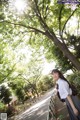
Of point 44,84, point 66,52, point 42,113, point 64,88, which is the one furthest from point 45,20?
point 44,84

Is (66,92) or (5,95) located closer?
(66,92)

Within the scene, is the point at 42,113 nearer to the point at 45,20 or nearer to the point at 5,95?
the point at 45,20

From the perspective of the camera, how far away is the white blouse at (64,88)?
470 cm

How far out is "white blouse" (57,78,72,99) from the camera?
470cm

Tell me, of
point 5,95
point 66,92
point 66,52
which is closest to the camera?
point 66,92

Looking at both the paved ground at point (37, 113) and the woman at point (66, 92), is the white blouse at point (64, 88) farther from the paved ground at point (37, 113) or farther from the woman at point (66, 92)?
the paved ground at point (37, 113)

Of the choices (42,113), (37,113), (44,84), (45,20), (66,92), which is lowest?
(66,92)

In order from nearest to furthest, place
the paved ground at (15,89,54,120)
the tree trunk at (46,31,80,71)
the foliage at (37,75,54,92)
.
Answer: the tree trunk at (46,31,80,71), the paved ground at (15,89,54,120), the foliage at (37,75,54,92)

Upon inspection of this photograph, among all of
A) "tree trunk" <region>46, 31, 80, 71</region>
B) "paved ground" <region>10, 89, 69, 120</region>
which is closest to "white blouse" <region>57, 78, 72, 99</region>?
"paved ground" <region>10, 89, 69, 120</region>

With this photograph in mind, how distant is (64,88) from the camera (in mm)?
4723

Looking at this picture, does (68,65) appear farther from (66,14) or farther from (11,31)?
(11,31)

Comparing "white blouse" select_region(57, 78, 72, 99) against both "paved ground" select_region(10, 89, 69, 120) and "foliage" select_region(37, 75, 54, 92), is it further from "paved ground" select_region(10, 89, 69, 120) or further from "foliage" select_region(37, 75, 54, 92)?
"foliage" select_region(37, 75, 54, 92)

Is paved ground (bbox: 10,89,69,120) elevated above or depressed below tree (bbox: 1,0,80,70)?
below

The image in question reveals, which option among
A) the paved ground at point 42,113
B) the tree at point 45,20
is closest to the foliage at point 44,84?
the paved ground at point 42,113
